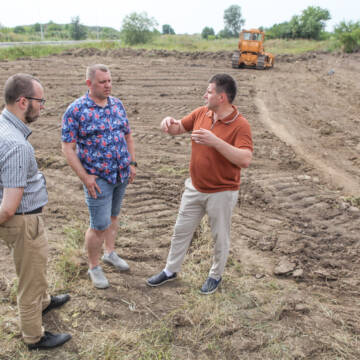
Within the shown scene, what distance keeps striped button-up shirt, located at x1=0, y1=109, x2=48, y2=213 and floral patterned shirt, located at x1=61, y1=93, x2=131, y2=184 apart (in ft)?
2.24

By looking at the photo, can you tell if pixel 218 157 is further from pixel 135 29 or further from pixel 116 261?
pixel 135 29

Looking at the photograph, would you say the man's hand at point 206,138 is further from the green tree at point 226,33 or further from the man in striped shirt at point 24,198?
the green tree at point 226,33

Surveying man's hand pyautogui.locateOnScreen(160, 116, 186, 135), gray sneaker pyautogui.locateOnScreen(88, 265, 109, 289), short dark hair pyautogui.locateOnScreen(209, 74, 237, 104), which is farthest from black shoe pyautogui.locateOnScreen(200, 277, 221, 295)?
short dark hair pyautogui.locateOnScreen(209, 74, 237, 104)

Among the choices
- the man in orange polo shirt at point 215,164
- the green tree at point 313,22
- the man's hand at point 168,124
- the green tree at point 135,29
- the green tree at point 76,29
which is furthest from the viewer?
the green tree at point 76,29

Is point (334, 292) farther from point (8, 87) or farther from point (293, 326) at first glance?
point (8, 87)

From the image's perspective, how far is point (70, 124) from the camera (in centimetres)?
318

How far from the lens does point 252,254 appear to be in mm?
4477

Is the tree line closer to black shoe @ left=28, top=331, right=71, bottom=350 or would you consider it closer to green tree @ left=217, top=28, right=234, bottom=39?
black shoe @ left=28, top=331, right=71, bottom=350

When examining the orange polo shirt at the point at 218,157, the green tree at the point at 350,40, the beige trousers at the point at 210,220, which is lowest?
the beige trousers at the point at 210,220

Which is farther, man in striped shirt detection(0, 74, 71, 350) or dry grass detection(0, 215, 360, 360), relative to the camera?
dry grass detection(0, 215, 360, 360)

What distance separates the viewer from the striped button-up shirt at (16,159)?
2.35m

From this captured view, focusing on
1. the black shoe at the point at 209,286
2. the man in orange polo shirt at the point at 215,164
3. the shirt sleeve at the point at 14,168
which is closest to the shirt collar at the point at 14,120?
the shirt sleeve at the point at 14,168

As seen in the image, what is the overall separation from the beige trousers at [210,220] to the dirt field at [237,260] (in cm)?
35

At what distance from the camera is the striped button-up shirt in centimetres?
235
